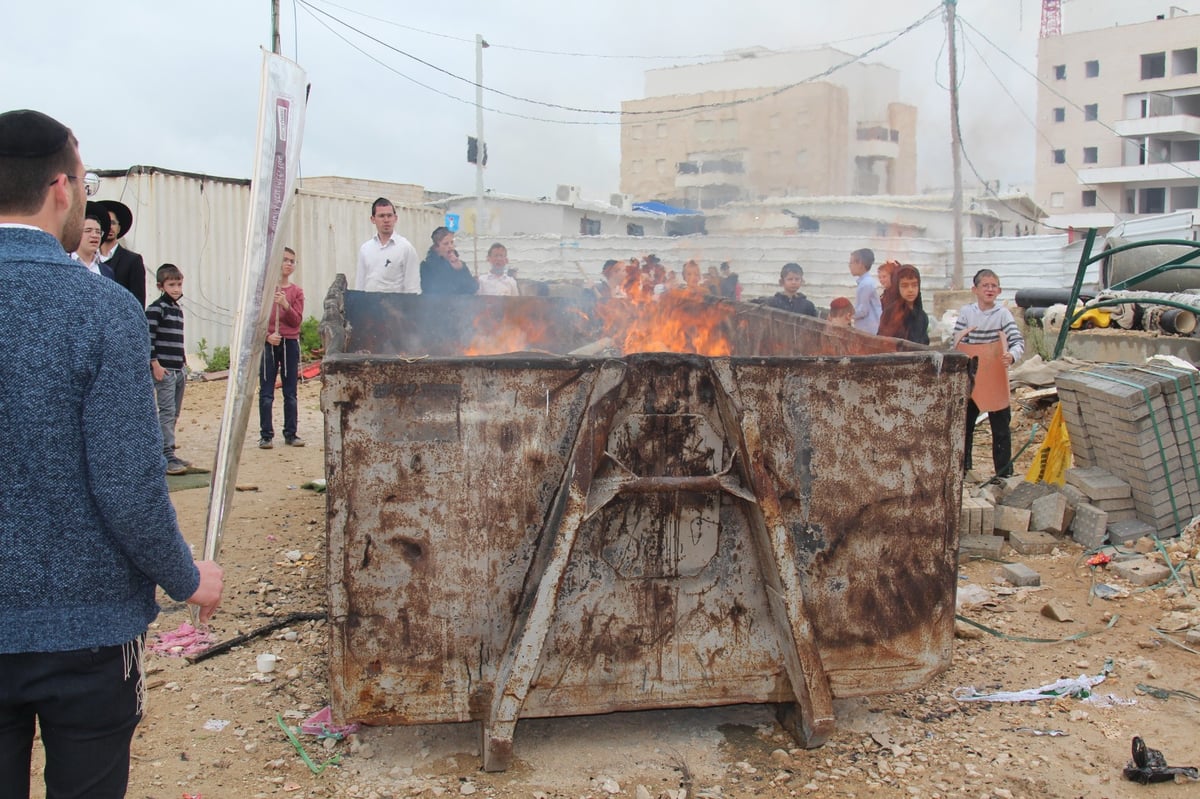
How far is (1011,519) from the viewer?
18.9 ft

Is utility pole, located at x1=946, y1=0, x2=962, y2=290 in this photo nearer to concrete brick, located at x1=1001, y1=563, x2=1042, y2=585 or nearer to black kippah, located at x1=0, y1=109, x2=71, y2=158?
concrete brick, located at x1=1001, y1=563, x2=1042, y2=585

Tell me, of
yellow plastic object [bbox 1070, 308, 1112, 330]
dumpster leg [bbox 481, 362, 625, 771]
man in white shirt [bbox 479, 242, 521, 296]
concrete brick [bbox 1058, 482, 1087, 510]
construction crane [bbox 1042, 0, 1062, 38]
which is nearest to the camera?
dumpster leg [bbox 481, 362, 625, 771]

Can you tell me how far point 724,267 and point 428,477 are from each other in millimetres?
9646

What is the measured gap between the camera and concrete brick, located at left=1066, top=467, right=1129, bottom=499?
5.81 meters

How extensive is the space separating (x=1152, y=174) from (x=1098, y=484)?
42.9m

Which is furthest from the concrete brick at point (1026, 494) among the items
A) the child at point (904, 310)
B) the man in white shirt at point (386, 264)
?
the man in white shirt at point (386, 264)

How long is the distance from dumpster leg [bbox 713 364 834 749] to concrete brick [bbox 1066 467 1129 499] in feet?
11.6

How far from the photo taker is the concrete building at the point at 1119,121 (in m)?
42.3

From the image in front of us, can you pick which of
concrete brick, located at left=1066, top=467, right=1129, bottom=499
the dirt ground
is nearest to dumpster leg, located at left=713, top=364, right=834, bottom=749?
the dirt ground

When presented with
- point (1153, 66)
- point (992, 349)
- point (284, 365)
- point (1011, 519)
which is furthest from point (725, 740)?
point (1153, 66)

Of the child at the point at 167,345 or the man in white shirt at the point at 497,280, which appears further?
the man in white shirt at the point at 497,280

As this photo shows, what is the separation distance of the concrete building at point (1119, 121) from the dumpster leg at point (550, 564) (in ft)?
150

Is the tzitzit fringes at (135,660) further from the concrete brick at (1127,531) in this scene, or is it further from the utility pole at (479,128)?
the utility pole at (479,128)

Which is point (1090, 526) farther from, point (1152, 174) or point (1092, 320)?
point (1152, 174)
